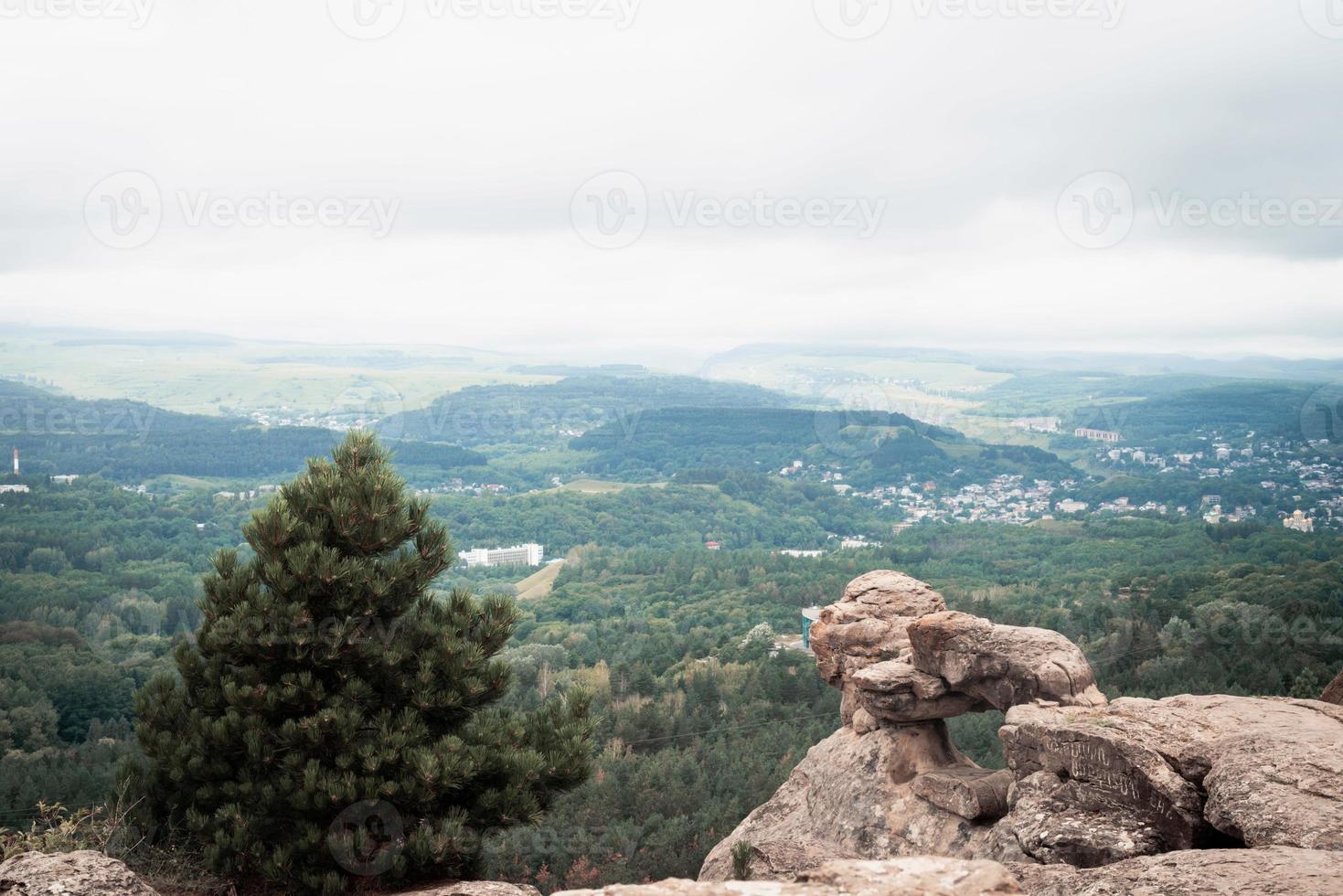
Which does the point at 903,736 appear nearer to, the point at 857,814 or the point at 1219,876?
the point at 857,814

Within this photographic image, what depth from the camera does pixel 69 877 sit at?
8328 mm

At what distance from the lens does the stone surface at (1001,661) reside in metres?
14.3

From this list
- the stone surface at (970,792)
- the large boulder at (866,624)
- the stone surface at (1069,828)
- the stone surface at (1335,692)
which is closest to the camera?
the stone surface at (1069,828)

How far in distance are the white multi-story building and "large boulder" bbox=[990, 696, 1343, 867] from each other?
87012mm

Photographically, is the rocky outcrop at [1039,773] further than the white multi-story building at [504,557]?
No

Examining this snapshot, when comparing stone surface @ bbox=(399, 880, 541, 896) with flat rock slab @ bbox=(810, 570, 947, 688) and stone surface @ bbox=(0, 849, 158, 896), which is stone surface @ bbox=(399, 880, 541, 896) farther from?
flat rock slab @ bbox=(810, 570, 947, 688)

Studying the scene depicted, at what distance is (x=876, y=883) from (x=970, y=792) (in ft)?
29.6

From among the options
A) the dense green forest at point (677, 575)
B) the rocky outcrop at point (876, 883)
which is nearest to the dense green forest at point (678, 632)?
the dense green forest at point (677, 575)

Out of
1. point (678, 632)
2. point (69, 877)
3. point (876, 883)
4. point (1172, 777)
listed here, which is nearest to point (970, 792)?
point (1172, 777)

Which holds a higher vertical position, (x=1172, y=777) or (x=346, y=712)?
(x=346, y=712)

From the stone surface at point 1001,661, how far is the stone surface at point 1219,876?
588 centimetres

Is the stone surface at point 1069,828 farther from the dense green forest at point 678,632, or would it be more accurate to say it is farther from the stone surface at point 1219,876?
the dense green forest at point 678,632

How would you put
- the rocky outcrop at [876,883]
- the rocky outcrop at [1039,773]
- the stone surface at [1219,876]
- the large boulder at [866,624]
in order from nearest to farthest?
1. the rocky outcrop at [876,883]
2. the stone surface at [1219,876]
3. the rocky outcrop at [1039,773]
4. the large boulder at [866,624]

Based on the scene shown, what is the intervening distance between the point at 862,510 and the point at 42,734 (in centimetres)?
10556
